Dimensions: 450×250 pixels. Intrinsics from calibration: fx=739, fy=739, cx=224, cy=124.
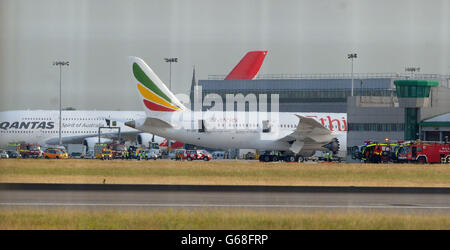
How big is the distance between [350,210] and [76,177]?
19.4 meters

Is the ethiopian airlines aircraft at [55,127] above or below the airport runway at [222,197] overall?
above

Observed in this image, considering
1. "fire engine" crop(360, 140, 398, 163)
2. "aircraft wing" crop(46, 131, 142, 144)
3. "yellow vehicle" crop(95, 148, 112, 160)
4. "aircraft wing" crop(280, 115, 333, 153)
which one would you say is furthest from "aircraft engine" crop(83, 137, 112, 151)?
"fire engine" crop(360, 140, 398, 163)

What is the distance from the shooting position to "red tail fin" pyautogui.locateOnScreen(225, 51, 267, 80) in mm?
119250

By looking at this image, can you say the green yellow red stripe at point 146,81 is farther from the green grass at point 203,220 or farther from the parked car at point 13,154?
the green grass at point 203,220

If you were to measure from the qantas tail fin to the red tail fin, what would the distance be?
57.2 metres

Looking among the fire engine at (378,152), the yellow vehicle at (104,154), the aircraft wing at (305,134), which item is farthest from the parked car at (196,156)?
the fire engine at (378,152)

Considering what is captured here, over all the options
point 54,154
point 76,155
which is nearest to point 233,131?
point 54,154

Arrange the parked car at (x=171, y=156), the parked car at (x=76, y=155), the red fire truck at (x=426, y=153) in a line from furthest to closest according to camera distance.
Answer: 1. the parked car at (x=171, y=156)
2. the parked car at (x=76, y=155)
3. the red fire truck at (x=426, y=153)

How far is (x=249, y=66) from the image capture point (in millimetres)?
119562

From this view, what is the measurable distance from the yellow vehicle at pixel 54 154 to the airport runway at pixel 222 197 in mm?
45073

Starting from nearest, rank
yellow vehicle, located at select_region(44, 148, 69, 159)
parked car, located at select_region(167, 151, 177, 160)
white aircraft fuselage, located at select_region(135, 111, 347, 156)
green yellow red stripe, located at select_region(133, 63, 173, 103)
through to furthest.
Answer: white aircraft fuselage, located at select_region(135, 111, 347, 156), green yellow red stripe, located at select_region(133, 63, 173, 103), yellow vehicle, located at select_region(44, 148, 69, 159), parked car, located at select_region(167, 151, 177, 160)

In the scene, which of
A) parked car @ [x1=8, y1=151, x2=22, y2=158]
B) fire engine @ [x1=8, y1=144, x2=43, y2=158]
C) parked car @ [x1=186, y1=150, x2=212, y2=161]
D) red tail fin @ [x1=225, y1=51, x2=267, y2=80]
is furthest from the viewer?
red tail fin @ [x1=225, y1=51, x2=267, y2=80]

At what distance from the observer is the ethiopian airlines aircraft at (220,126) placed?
61281 mm

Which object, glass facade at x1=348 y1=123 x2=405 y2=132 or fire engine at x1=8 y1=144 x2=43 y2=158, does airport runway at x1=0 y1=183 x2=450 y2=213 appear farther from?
fire engine at x1=8 y1=144 x2=43 y2=158
